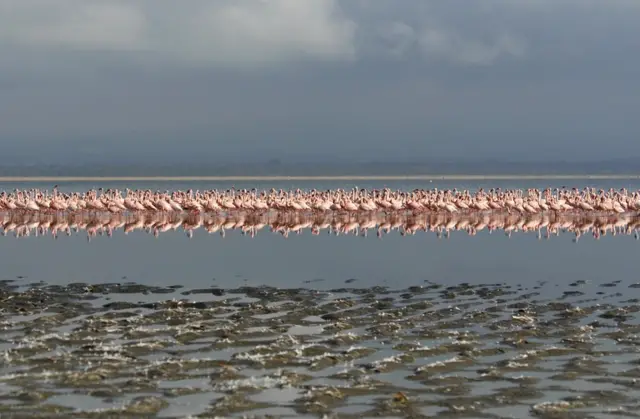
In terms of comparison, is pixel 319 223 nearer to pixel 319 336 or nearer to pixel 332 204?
pixel 332 204

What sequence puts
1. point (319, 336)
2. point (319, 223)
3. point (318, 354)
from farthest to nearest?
point (319, 223), point (319, 336), point (318, 354)

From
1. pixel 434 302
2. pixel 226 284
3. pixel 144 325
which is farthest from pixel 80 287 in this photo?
pixel 434 302

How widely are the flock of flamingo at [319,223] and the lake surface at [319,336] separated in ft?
35.1

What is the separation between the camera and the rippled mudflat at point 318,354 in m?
12.3

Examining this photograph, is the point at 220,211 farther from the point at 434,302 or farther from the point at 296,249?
the point at 434,302

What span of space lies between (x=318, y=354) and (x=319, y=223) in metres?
30.8

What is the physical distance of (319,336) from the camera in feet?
54.3

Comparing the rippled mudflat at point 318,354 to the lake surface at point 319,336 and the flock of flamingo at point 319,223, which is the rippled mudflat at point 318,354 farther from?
the flock of flamingo at point 319,223

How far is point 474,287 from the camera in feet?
76.0

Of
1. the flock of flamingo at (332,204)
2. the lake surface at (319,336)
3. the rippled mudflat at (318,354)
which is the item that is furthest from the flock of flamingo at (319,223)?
the rippled mudflat at (318,354)

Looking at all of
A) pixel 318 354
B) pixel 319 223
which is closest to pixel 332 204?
pixel 319 223

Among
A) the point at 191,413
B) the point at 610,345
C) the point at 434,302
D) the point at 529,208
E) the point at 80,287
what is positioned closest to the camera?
the point at 191,413

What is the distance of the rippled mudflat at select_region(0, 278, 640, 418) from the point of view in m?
12.3

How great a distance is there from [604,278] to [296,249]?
11566 mm
